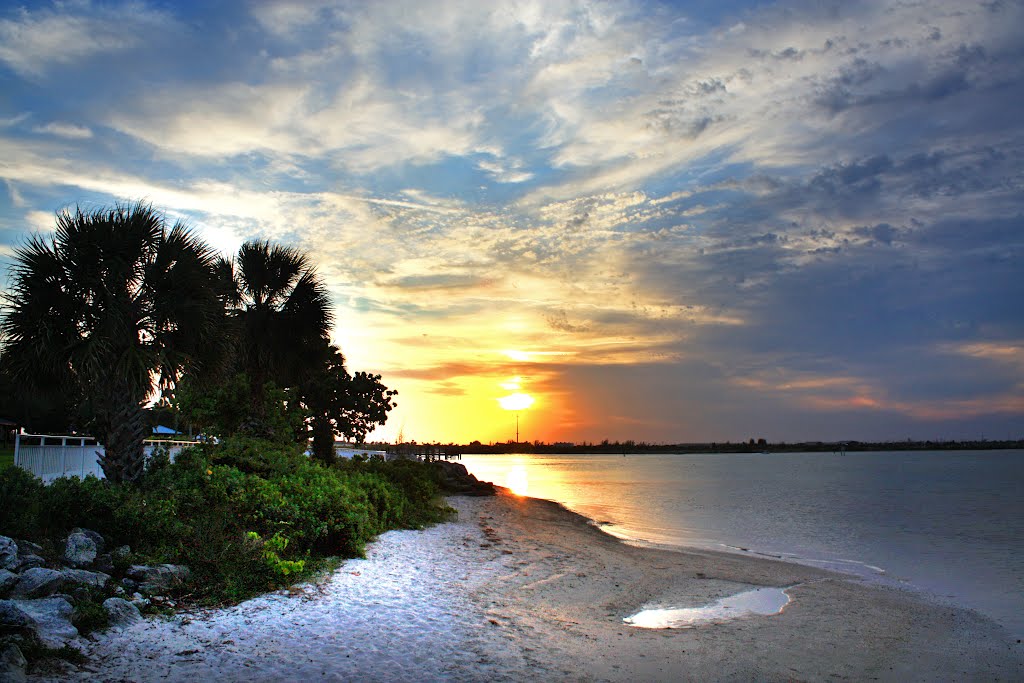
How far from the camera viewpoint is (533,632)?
9.48m

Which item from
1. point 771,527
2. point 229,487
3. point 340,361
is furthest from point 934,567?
point 340,361

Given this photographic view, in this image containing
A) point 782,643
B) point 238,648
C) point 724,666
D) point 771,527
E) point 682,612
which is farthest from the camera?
point 771,527

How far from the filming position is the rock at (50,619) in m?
6.59

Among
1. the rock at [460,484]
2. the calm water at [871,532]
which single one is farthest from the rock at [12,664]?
the rock at [460,484]

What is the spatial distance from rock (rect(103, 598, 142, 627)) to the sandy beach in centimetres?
17

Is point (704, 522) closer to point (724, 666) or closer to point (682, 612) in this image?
point (682, 612)

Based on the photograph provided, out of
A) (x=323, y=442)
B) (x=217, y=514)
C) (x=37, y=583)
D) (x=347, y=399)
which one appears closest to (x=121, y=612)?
(x=37, y=583)

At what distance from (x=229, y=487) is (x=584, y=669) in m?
7.03

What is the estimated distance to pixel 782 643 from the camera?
10.0 m

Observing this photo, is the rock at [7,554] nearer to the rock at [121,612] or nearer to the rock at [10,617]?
the rock at [121,612]

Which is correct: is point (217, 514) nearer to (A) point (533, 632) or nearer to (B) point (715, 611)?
(A) point (533, 632)

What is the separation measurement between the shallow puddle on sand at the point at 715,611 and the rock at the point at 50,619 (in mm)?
7488

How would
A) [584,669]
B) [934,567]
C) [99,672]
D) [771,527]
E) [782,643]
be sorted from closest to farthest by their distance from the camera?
[99,672] < [584,669] < [782,643] < [934,567] < [771,527]

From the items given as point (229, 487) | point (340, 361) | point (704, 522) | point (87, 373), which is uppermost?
point (340, 361)
